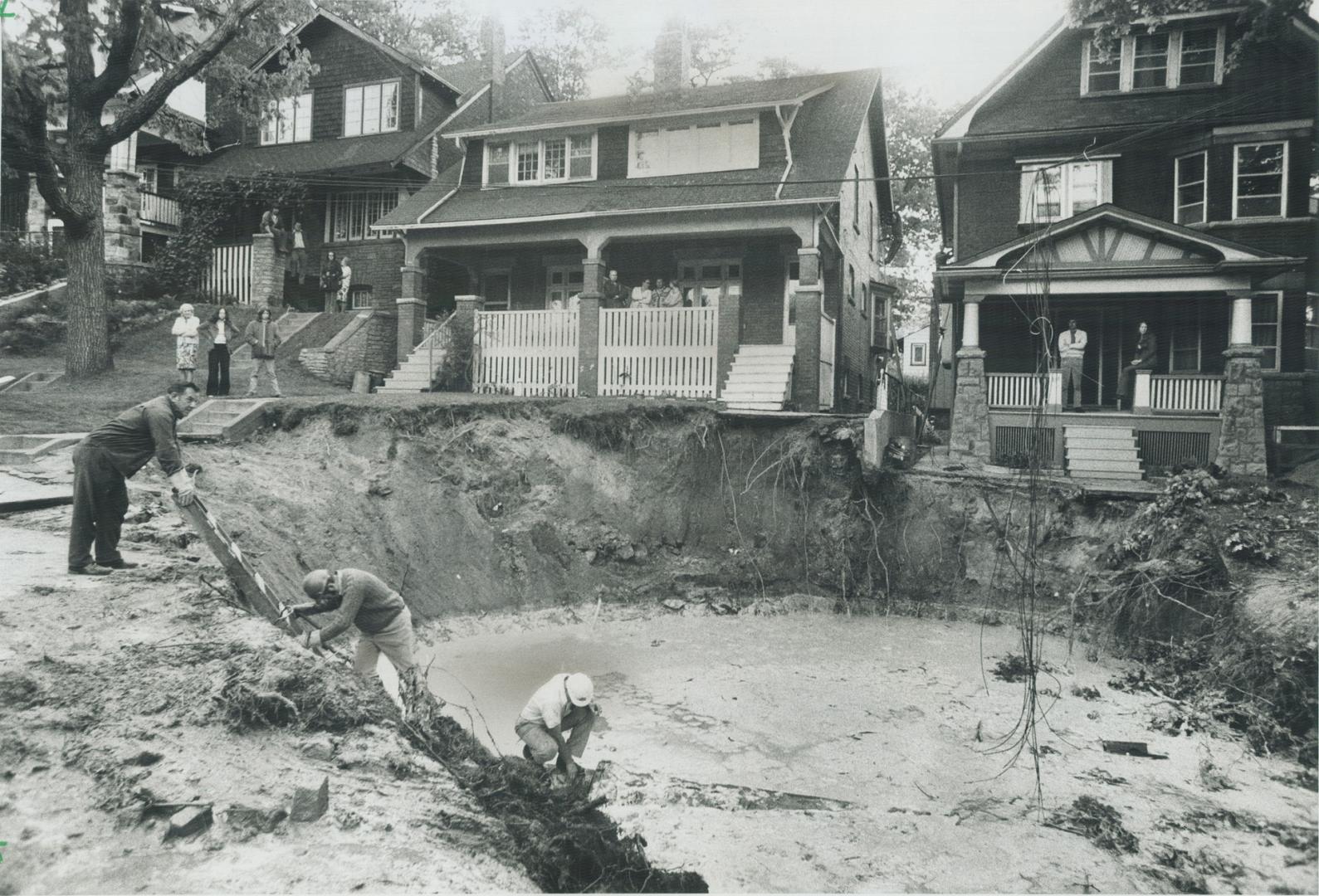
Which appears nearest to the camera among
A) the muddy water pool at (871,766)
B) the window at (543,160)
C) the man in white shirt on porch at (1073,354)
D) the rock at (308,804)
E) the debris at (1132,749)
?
the rock at (308,804)

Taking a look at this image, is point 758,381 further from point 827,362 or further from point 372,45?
point 372,45

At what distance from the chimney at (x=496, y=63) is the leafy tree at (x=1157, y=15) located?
1625cm

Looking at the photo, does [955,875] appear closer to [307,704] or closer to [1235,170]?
[307,704]

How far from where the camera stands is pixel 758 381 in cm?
1584

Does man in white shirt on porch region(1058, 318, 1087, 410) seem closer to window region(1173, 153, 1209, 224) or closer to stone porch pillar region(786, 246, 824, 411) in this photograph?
stone porch pillar region(786, 246, 824, 411)

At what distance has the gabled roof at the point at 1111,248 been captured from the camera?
1581 cm

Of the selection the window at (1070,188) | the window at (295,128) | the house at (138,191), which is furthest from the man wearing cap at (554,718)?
the window at (295,128)

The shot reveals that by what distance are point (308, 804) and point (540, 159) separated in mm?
18732

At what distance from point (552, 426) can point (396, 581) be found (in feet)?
13.1

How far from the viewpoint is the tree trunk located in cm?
1681

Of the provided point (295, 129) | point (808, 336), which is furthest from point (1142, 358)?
point (295, 129)

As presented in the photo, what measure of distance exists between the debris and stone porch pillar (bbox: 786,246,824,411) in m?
8.86

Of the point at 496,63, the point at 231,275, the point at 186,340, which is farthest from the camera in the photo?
the point at 496,63

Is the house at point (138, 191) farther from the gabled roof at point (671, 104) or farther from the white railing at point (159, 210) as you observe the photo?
the gabled roof at point (671, 104)
